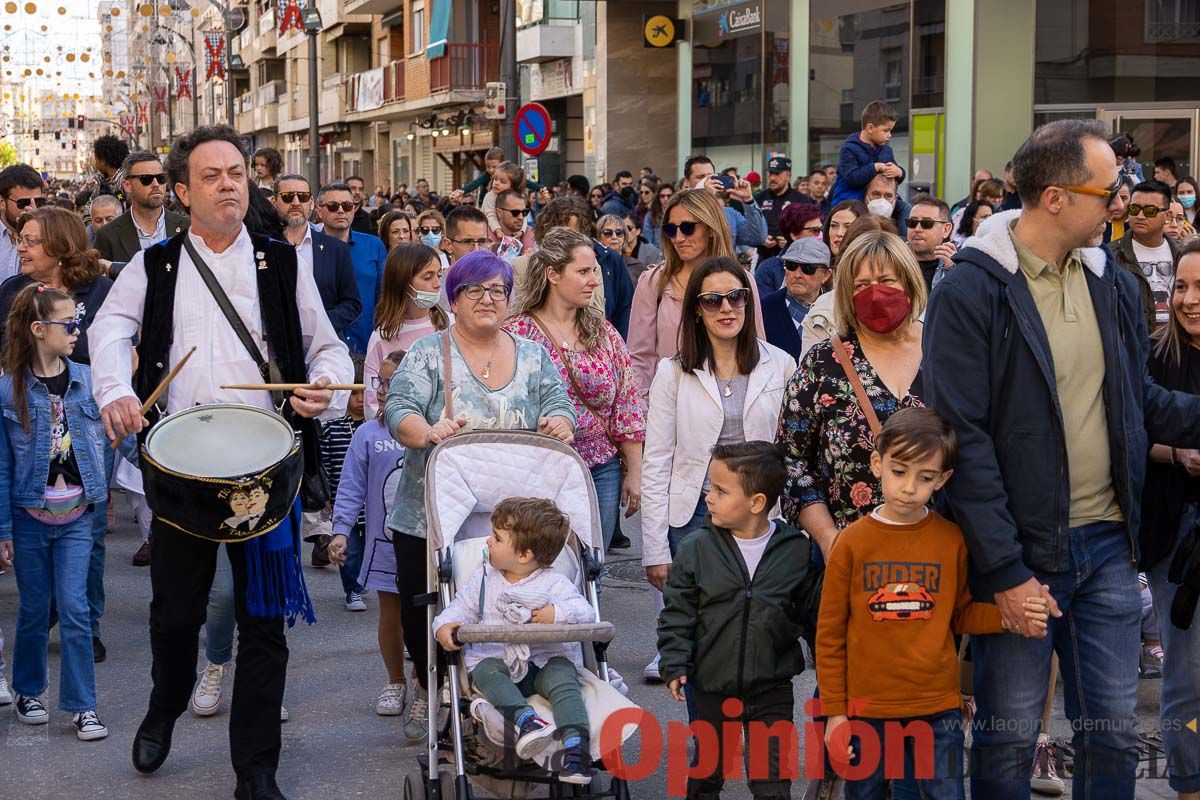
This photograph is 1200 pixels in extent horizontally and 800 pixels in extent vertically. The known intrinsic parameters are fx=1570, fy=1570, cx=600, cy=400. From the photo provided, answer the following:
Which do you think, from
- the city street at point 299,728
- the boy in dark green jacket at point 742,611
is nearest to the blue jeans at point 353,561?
the city street at point 299,728

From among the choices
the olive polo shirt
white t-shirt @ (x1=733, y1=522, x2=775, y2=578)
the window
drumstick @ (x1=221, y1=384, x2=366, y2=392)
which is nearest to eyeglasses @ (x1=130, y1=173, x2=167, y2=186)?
drumstick @ (x1=221, y1=384, x2=366, y2=392)

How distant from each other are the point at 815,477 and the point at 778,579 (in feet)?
1.22

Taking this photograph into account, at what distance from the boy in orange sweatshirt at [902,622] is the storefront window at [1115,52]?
647 inches

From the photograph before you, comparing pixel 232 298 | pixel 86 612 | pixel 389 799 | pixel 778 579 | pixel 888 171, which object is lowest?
pixel 389 799

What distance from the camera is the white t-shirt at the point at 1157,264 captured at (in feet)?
28.5

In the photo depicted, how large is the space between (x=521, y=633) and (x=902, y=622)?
3.80 ft

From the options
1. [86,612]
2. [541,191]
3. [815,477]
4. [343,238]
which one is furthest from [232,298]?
[541,191]

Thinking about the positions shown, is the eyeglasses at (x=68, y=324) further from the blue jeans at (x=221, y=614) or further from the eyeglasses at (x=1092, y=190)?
the eyeglasses at (x=1092, y=190)

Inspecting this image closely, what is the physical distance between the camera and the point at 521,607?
5.01 m

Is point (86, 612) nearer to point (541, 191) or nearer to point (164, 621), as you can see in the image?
point (164, 621)

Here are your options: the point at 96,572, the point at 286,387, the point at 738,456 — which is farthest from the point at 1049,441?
the point at 96,572

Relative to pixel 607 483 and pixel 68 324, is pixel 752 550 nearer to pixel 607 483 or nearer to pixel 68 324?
pixel 607 483

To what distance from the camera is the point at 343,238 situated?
11602 millimetres

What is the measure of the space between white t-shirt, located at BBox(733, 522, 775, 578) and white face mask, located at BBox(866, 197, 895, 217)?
5322 millimetres
